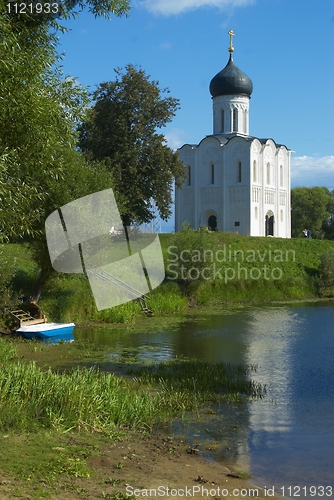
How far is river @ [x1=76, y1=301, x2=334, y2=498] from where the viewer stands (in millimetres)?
7852

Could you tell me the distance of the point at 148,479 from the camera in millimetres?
6512

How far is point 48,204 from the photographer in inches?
789

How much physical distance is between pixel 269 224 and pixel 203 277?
987 inches

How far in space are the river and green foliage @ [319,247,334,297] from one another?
10694mm

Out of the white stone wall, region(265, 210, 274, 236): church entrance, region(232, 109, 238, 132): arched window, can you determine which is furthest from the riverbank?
region(232, 109, 238, 132): arched window

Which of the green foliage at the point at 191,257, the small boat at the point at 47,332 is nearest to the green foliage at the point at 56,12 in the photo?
the small boat at the point at 47,332

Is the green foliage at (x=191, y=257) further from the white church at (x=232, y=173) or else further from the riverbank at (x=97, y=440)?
the white church at (x=232, y=173)

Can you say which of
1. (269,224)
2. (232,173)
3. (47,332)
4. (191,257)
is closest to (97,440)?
A: (47,332)

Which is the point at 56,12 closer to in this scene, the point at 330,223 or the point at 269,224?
the point at 269,224

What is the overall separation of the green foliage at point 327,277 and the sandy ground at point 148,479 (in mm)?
29324

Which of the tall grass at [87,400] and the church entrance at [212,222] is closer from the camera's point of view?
the tall grass at [87,400]

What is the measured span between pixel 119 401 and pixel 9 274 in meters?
10.3

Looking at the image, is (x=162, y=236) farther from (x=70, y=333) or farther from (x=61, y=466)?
(x=61, y=466)

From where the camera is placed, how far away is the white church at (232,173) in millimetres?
49750
